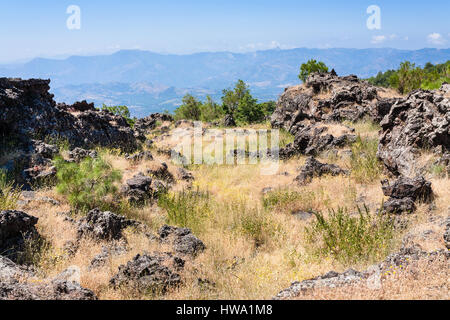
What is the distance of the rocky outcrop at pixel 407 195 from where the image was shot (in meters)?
6.46

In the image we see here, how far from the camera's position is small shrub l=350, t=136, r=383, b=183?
9357 mm

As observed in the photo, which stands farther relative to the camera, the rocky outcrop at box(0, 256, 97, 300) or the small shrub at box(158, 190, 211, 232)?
the small shrub at box(158, 190, 211, 232)

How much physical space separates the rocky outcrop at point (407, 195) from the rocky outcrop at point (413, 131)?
177 centimetres

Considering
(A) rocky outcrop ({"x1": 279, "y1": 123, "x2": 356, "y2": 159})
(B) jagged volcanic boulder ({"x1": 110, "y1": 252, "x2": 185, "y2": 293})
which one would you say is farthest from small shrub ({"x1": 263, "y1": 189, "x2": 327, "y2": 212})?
(A) rocky outcrop ({"x1": 279, "y1": 123, "x2": 356, "y2": 159})

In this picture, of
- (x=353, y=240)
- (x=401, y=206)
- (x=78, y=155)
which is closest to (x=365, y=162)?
(x=401, y=206)

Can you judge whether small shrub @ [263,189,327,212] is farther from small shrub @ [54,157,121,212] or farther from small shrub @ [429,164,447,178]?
small shrub @ [54,157,121,212]

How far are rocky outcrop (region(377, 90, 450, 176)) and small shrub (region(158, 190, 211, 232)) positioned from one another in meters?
5.79

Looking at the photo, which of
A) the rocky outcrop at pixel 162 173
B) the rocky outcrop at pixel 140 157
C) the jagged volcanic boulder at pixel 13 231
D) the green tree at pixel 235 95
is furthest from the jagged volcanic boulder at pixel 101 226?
the green tree at pixel 235 95

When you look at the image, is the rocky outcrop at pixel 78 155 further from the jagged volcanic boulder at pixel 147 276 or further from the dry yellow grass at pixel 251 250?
the jagged volcanic boulder at pixel 147 276

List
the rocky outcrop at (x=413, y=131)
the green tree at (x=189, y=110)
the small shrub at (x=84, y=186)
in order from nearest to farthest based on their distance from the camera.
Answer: the small shrub at (x=84, y=186)
the rocky outcrop at (x=413, y=131)
the green tree at (x=189, y=110)

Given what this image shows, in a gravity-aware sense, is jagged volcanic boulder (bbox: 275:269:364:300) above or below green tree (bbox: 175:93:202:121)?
below

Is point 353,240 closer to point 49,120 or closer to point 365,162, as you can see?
point 365,162

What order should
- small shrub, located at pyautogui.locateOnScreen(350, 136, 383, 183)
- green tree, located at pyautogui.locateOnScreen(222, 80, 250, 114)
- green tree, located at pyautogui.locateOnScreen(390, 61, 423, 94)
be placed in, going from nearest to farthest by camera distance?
small shrub, located at pyautogui.locateOnScreen(350, 136, 383, 183) → green tree, located at pyautogui.locateOnScreen(390, 61, 423, 94) → green tree, located at pyautogui.locateOnScreen(222, 80, 250, 114)

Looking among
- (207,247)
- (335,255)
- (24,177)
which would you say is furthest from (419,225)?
(24,177)
